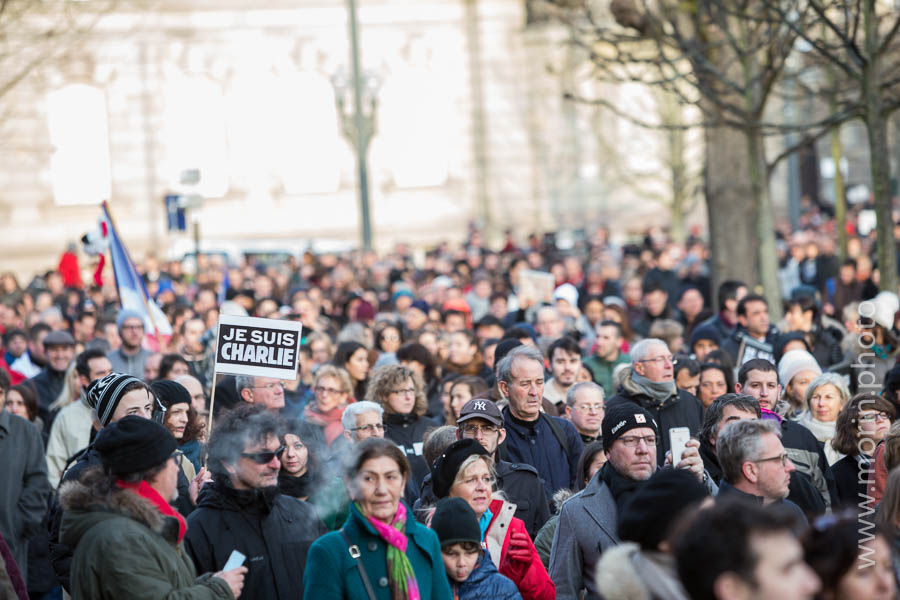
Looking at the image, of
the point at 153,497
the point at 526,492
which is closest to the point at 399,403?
the point at 526,492

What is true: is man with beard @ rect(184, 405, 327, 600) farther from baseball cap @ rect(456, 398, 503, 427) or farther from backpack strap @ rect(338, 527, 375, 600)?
baseball cap @ rect(456, 398, 503, 427)

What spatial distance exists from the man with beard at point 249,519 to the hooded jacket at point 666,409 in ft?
11.2

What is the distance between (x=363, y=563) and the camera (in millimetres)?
4957

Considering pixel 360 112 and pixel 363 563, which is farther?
pixel 360 112

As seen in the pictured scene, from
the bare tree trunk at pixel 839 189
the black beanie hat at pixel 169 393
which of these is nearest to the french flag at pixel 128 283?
the black beanie hat at pixel 169 393

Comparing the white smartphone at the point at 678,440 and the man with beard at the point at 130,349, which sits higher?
the man with beard at the point at 130,349

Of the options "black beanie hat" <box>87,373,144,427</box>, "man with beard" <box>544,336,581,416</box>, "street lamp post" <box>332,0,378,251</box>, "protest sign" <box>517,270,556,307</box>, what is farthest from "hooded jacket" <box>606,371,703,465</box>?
"street lamp post" <box>332,0,378,251</box>

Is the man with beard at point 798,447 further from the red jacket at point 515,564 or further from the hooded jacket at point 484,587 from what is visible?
the hooded jacket at point 484,587

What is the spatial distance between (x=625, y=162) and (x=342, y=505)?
33.3m

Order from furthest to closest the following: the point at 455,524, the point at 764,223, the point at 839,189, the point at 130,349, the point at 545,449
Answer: the point at 839,189 < the point at 764,223 < the point at 130,349 < the point at 545,449 < the point at 455,524

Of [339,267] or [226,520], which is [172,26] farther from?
[226,520]

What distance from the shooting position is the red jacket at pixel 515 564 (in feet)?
19.6

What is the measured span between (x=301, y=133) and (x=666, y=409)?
33352 millimetres

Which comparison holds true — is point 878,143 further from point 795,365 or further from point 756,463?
point 756,463
